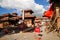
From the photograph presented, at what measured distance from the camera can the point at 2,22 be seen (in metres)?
38.2

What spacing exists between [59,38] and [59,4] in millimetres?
1828

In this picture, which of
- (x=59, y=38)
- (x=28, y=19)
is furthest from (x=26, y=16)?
(x=59, y=38)

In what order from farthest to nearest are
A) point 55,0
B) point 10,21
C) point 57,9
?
point 10,21, point 57,9, point 55,0

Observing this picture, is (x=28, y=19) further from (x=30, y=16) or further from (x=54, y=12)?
(x=54, y=12)

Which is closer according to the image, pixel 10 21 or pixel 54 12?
pixel 54 12

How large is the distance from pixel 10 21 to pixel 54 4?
113 feet

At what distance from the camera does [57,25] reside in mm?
7266

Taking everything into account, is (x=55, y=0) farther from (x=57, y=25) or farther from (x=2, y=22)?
(x=2, y=22)

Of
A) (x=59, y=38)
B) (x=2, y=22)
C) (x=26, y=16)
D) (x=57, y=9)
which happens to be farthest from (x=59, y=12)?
(x=26, y=16)

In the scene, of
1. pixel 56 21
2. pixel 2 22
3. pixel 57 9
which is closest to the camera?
pixel 57 9

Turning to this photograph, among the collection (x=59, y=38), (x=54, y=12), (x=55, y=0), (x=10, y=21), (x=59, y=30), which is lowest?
(x=10, y=21)

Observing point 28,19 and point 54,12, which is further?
point 28,19

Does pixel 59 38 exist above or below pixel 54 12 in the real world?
below

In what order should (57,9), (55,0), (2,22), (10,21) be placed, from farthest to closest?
1. (10,21)
2. (2,22)
3. (57,9)
4. (55,0)
